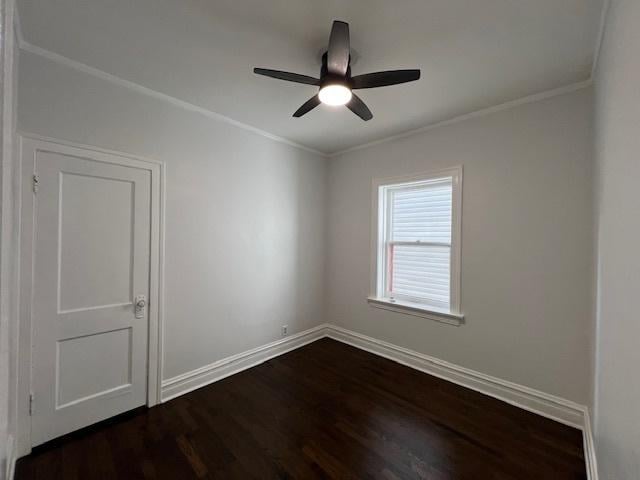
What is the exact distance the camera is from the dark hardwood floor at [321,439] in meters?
1.74

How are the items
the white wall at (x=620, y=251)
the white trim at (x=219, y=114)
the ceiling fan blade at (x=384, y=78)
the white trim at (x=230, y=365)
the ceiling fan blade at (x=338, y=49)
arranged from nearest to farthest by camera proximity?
1. the white wall at (x=620, y=251)
2. the ceiling fan blade at (x=338, y=49)
3. the ceiling fan blade at (x=384, y=78)
4. the white trim at (x=219, y=114)
5. the white trim at (x=230, y=365)

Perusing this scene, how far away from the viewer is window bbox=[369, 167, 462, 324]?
9.21 feet

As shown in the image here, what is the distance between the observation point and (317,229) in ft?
12.7

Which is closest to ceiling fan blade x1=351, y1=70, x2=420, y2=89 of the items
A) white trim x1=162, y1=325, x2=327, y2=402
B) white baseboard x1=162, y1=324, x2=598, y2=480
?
white baseboard x1=162, y1=324, x2=598, y2=480

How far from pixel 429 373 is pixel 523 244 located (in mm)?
1552

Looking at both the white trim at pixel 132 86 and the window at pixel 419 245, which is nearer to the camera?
the white trim at pixel 132 86

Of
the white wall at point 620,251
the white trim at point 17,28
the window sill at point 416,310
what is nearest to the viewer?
the white wall at point 620,251

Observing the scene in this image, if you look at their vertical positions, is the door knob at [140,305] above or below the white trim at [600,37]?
below

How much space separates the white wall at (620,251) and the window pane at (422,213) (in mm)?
1392

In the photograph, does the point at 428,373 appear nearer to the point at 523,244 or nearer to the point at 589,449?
the point at 589,449

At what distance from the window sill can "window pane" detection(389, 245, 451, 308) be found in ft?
0.43

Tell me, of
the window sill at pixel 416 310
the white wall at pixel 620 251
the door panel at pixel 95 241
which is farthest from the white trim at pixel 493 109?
the door panel at pixel 95 241

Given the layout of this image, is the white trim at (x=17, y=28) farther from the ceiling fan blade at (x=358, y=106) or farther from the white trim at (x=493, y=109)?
the white trim at (x=493, y=109)

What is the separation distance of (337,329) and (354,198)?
1.77 m
